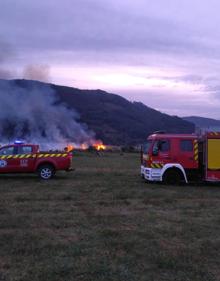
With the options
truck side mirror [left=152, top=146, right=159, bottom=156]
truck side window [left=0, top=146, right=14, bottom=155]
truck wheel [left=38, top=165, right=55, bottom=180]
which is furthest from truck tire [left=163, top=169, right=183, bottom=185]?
truck side window [left=0, top=146, right=14, bottom=155]

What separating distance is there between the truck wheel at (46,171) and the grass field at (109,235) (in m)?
4.97

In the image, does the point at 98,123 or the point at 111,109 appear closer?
the point at 98,123

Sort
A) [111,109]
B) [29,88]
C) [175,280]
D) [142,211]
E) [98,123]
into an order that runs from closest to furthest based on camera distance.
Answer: [175,280], [142,211], [29,88], [98,123], [111,109]

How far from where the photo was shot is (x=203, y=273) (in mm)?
7652

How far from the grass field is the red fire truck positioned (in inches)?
119

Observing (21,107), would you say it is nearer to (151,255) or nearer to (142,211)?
(142,211)

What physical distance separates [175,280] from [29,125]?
66.2 metres

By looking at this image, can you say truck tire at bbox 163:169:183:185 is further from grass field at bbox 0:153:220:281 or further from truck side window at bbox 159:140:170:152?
grass field at bbox 0:153:220:281

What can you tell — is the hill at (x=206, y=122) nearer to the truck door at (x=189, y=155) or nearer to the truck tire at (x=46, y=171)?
Result: the truck door at (x=189, y=155)

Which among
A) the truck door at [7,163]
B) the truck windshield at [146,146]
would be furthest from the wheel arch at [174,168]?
the truck door at [7,163]

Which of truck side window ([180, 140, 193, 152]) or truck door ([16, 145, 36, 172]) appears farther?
truck door ([16, 145, 36, 172])

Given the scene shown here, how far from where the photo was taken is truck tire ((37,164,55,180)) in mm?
23984

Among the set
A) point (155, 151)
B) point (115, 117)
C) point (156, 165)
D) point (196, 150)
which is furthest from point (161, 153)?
point (115, 117)

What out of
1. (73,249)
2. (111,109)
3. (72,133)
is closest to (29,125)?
(72,133)
